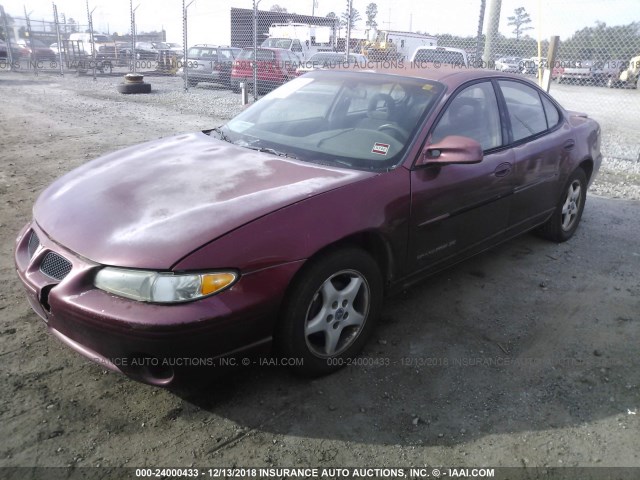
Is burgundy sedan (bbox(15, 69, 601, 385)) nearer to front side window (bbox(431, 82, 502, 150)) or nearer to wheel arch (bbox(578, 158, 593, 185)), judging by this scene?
front side window (bbox(431, 82, 502, 150))

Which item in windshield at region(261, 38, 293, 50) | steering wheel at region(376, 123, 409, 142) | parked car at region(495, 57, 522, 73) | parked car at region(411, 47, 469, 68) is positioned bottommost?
steering wheel at region(376, 123, 409, 142)

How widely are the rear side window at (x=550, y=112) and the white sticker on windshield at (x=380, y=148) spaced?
6.55 ft

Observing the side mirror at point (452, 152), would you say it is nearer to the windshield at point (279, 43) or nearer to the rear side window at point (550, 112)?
the rear side window at point (550, 112)

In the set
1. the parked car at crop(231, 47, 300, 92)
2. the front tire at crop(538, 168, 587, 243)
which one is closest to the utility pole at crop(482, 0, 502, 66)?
the front tire at crop(538, 168, 587, 243)

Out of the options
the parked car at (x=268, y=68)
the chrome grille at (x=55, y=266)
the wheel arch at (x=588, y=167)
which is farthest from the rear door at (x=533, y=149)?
the parked car at (x=268, y=68)

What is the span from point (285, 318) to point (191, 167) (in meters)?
1.13

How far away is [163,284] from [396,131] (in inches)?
68.6

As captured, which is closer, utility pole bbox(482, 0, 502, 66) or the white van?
utility pole bbox(482, 0, 502, 66)

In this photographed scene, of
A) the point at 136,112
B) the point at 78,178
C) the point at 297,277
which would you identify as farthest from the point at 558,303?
the point at 136,112

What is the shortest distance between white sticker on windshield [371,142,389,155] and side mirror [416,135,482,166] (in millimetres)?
205

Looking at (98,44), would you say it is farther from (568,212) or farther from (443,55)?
(568,212)

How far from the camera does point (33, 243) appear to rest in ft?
9.06

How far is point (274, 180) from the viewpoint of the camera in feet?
9.09

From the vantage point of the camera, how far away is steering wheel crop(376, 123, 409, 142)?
10.3 ft
